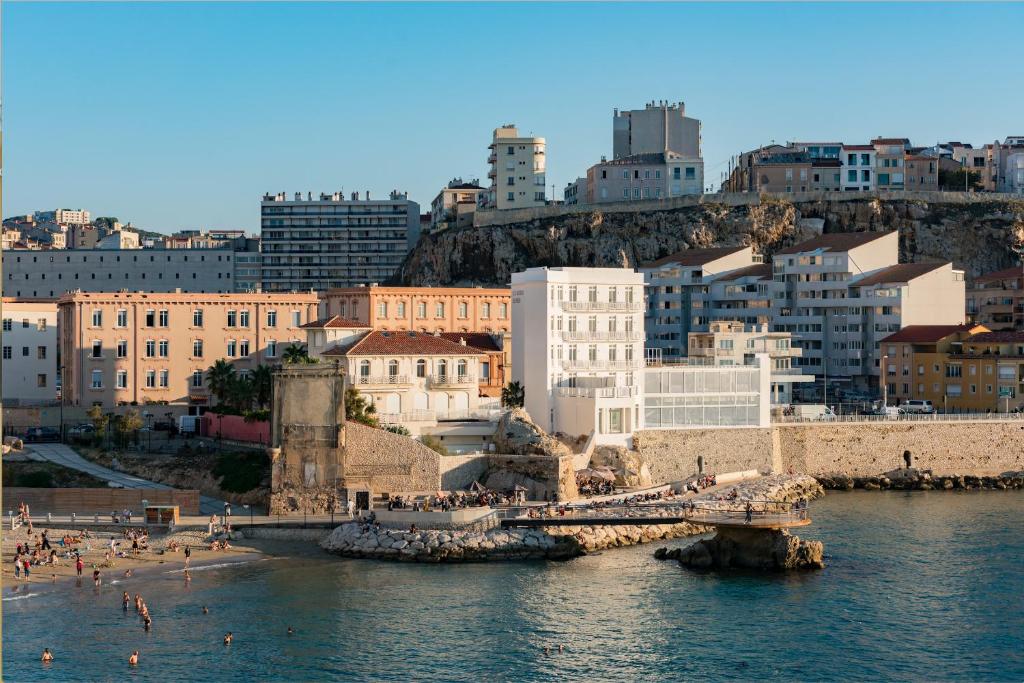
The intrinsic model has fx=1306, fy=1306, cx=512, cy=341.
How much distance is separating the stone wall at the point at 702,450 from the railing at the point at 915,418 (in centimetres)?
382

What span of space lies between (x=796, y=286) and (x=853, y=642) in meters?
63.0

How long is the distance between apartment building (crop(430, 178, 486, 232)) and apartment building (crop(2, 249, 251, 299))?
23.2 meters

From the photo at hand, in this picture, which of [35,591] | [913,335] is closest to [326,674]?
[35,591]

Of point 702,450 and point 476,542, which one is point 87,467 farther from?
point 702,450

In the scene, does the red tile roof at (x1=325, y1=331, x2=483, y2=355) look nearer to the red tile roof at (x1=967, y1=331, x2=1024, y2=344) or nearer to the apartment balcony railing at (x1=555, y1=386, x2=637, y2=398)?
the apartment balcony railing at (x1=555, y1=386, x2=637, y2=398)

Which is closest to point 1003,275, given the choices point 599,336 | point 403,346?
point 599,336

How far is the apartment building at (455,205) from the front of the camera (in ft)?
418

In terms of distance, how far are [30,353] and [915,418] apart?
175ft

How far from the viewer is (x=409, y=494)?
57.6m

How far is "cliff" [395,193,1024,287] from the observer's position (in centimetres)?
11662

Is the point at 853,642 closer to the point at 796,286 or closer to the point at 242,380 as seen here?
the point at 242,380

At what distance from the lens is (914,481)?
240ft

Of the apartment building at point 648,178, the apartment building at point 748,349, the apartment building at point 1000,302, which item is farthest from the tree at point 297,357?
the apartment building at point 648,178

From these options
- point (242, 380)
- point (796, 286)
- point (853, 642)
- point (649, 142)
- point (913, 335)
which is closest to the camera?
point (853, 642)
